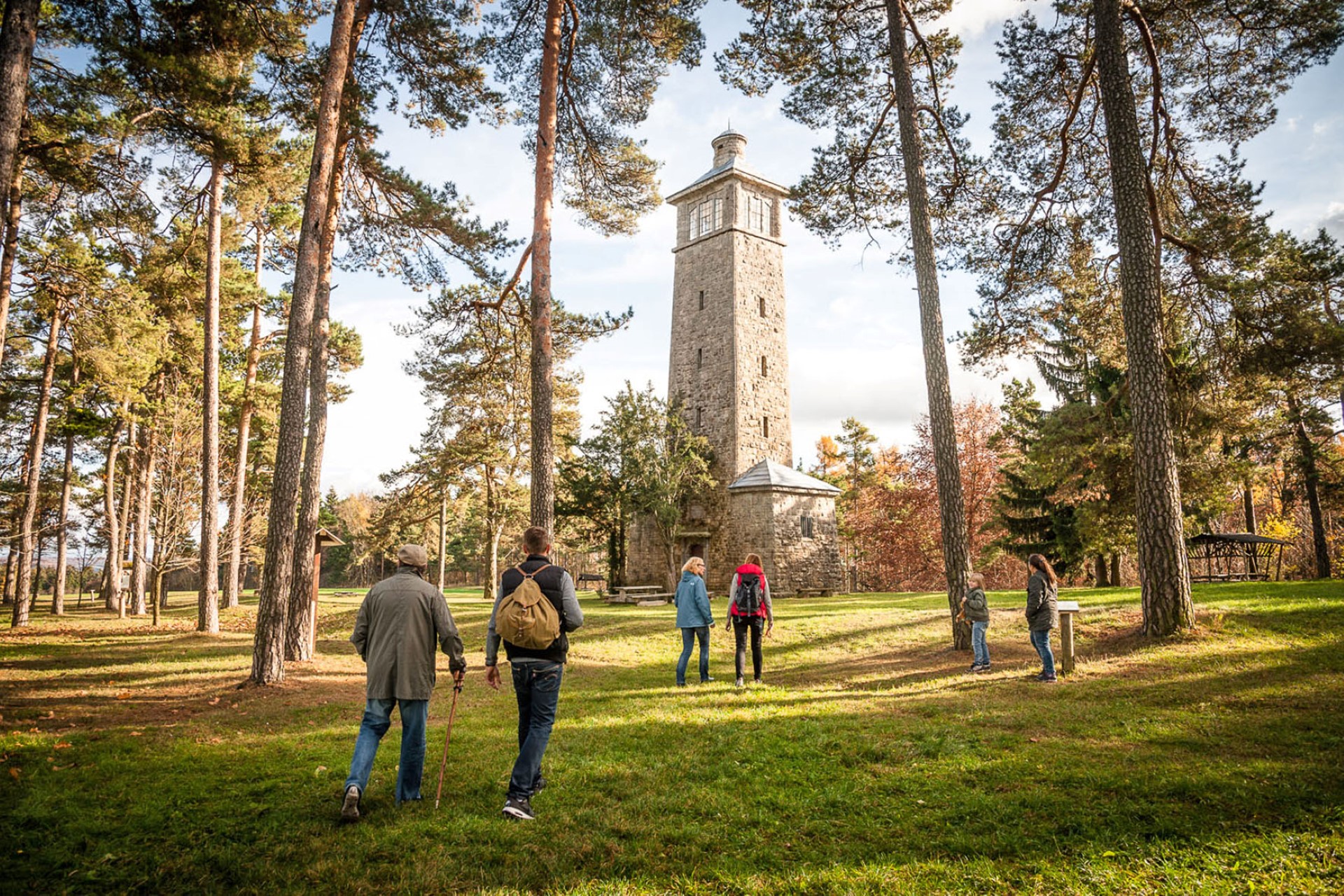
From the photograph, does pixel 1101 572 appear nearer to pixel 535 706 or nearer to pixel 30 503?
pixel 535 706

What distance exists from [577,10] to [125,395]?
11590 millimetres

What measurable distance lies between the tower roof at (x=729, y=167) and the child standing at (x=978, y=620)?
21882 millimetres

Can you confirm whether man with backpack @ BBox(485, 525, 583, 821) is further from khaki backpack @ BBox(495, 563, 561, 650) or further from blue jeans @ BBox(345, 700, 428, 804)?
blue jeans @ BBox(345, 700, 428, 804)

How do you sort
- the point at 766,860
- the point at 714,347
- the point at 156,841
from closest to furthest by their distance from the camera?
the point at 766,860 < the point at 156,841 < the point at 714,347

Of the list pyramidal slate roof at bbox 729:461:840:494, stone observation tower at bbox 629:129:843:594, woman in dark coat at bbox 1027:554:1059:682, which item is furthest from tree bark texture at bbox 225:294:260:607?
woman in dark coat at bbox 1027:554:1059:682

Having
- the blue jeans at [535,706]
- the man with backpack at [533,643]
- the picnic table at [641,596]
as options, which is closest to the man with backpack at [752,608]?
the man with backpack at [533,643]

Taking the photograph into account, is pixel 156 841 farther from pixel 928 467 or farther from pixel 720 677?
pixel 928 467

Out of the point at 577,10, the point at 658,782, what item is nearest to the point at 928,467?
the point at 577,10

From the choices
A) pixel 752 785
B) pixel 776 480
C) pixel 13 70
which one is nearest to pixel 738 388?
pixel 776 480

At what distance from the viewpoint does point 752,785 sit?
14.6 feet

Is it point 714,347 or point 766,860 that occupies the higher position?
point 714,347

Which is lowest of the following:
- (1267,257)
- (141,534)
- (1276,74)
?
(141,534)

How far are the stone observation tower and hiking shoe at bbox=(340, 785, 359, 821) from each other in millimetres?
19772

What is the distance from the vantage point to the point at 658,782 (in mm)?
4516
